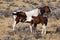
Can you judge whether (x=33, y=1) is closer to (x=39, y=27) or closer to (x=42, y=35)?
(x=39, y=27)

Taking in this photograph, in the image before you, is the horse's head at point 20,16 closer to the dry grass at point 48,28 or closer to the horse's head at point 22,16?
the horse's head at point 22,16

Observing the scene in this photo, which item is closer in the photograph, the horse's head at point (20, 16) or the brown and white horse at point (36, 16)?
the brown and white horse at point (36, 16)

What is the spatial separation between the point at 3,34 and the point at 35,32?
152 cm

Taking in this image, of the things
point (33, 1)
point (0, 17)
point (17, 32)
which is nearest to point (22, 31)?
point (17, 32)

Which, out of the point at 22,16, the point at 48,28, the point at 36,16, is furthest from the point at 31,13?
the point at 48,28

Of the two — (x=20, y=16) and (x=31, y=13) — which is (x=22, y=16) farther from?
(x=31, y=13)

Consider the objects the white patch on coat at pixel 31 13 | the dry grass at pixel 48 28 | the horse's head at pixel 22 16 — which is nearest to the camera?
the dry grass at pixel 48 28

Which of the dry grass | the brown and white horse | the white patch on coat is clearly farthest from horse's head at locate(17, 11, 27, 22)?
the dry grass

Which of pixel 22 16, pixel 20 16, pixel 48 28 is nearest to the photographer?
pixel 22 16

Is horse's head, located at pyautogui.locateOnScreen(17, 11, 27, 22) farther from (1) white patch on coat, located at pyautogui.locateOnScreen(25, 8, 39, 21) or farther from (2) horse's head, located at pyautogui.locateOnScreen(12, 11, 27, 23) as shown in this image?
(1) white patch on coat, located at pyautogui.locateOnScreen(25, 8, 39, 21)

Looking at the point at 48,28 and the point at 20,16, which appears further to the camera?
the point at 48,28

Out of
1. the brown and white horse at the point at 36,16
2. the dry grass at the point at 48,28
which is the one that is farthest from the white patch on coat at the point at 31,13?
the dry grass at the point at 48,28

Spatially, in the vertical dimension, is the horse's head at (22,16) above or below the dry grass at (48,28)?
above

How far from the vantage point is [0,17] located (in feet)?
51.6
